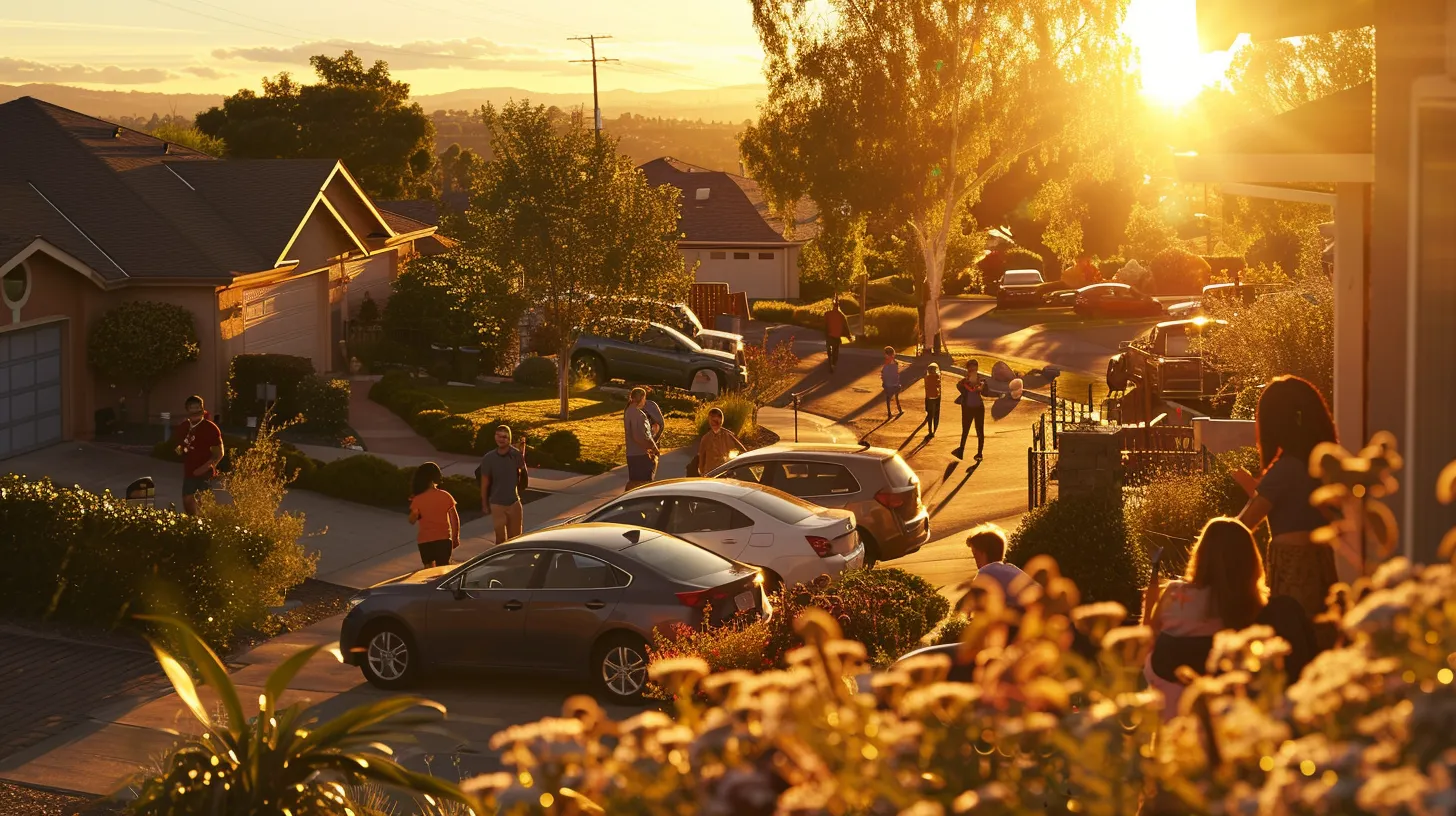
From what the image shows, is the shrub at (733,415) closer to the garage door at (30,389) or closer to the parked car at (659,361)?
the parked car at (659,361)

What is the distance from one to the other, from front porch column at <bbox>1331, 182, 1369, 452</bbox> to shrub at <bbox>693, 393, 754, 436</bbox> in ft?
61.8

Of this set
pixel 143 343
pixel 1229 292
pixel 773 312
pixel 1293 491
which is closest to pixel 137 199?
pixel 143 343

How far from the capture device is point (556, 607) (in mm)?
13305

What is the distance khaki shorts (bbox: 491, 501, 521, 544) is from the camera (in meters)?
18.0

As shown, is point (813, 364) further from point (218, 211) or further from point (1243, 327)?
point (1243, 327)

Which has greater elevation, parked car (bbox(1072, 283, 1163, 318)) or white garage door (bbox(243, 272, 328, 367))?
white garage door (bbox(243, 272, 328, 367))

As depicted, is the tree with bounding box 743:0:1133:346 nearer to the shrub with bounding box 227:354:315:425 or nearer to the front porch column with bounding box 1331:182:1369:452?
the shrub with bounding box 227:354:315:425

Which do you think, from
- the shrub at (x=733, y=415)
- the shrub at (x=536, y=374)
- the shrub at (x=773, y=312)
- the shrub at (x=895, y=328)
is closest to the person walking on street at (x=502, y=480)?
the shrub at (x=733, y=415)

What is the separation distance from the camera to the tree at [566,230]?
3142cm

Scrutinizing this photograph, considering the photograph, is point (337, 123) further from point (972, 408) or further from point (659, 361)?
point (972, 408)

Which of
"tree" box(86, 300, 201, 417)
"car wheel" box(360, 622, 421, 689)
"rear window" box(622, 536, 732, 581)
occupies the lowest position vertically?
"car wheel" box(360, 622, 421, 689)

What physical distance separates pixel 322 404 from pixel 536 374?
8797mm

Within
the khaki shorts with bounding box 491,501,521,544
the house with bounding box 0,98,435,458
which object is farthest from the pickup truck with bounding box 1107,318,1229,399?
the house with bounding box 0,98,435,458

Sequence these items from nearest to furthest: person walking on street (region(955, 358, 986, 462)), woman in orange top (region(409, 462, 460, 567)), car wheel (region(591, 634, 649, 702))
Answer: car wheel (region(591, 634, 649, 702))
woman in orange top (region(409, 462, 460, 567))
person walking on street (region(955, 358, 986, 462))
